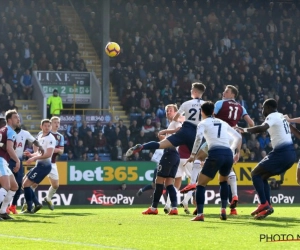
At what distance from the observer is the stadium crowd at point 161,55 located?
3212cm

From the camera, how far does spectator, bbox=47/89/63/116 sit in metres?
32.8

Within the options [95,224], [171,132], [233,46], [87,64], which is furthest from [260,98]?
[95,224]

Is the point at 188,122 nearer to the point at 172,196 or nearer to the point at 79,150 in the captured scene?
the point at 172,196

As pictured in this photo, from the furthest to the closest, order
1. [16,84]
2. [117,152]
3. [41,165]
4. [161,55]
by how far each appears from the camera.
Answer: [161,55], [16,84], [117,152], [41,165]

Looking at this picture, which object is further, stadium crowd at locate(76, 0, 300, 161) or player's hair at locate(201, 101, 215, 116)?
stadium crowd at locate(76, 0, 300, 161)

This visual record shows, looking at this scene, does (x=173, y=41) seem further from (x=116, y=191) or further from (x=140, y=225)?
(x=140, y=225)

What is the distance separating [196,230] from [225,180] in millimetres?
2379

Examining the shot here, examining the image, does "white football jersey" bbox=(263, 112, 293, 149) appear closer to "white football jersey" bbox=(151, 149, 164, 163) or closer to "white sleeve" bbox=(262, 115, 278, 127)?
"white sleeve" bbox=(262, 115, 278, 127)

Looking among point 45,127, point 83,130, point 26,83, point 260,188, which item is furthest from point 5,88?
point 260,188

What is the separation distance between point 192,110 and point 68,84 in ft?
61.2

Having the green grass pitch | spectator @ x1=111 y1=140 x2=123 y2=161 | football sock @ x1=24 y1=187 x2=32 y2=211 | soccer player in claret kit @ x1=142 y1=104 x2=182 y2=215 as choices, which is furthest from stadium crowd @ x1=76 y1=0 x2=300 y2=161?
the green grass pitch

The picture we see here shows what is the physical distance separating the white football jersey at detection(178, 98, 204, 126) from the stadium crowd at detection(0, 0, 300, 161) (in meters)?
13.6

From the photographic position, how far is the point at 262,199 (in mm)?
15109

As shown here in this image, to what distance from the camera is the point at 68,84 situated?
34906 mm
